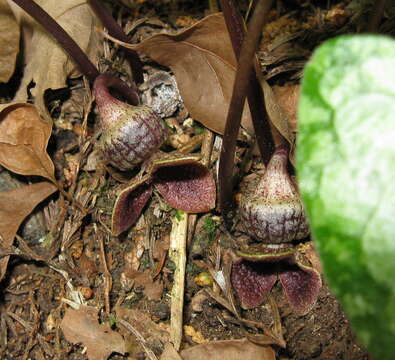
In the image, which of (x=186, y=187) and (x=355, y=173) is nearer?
(x=355, y=173)

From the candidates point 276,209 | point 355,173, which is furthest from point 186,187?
point 355,173

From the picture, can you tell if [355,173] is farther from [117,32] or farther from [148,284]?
[117,32]

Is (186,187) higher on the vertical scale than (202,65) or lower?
lower

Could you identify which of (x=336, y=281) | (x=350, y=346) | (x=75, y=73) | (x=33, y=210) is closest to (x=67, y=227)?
(x=33, y=210)

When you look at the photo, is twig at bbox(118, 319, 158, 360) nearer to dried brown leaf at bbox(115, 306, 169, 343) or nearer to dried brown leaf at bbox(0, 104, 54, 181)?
dried brown leaf at bbox(115, 306, 169, 343)

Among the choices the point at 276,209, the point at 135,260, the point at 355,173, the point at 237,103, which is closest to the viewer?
the point at 355,173

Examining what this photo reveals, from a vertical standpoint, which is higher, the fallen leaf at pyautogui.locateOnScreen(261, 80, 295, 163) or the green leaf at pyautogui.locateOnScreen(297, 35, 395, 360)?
the green leaf at pyautogui.locateOnScreen(297, 35, 395, 360)

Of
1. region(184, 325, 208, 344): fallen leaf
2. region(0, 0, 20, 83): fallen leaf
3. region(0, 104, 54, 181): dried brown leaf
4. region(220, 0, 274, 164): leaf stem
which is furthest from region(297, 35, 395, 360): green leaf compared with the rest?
region(0, 0, 20, 83): fallen leaf

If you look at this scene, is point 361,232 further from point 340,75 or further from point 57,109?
point 57,109
